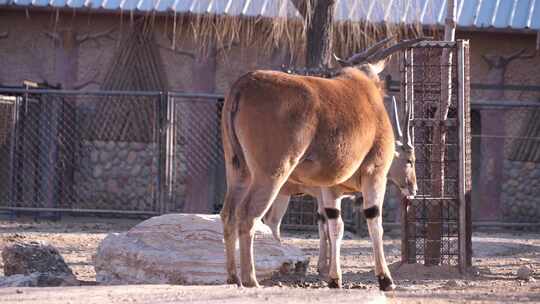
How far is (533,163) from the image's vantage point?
1764 cm

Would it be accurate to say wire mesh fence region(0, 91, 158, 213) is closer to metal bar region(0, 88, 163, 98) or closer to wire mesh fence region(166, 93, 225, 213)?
wire mesh fence region(166, 93, 225, 213)

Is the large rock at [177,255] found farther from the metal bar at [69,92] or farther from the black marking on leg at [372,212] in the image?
the metal bar at [69,92]

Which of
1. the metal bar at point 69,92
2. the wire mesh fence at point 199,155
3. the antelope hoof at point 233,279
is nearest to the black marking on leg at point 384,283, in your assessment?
the antelope hoof at point 233,279

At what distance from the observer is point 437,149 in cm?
1101

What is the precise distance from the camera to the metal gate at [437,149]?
1080 cm

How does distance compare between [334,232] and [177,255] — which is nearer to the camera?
[334,232]

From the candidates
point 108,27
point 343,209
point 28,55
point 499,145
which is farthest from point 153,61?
point 499,145

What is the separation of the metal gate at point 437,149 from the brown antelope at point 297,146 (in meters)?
2.01

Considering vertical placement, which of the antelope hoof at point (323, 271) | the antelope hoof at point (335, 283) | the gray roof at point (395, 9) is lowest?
the antelope hoof at point (323, 271)

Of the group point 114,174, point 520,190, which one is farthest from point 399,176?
point 114,174

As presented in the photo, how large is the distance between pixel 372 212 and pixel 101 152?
10.1 m

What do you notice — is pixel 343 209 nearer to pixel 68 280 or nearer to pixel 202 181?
pixel 202 181

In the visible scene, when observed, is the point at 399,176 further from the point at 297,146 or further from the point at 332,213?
the point at 297,146

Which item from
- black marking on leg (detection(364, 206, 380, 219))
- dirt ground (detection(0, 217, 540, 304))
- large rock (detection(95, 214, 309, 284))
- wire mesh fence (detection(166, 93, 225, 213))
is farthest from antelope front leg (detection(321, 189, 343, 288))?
wire mesh fence (detection(166, 93, 225, 213))
